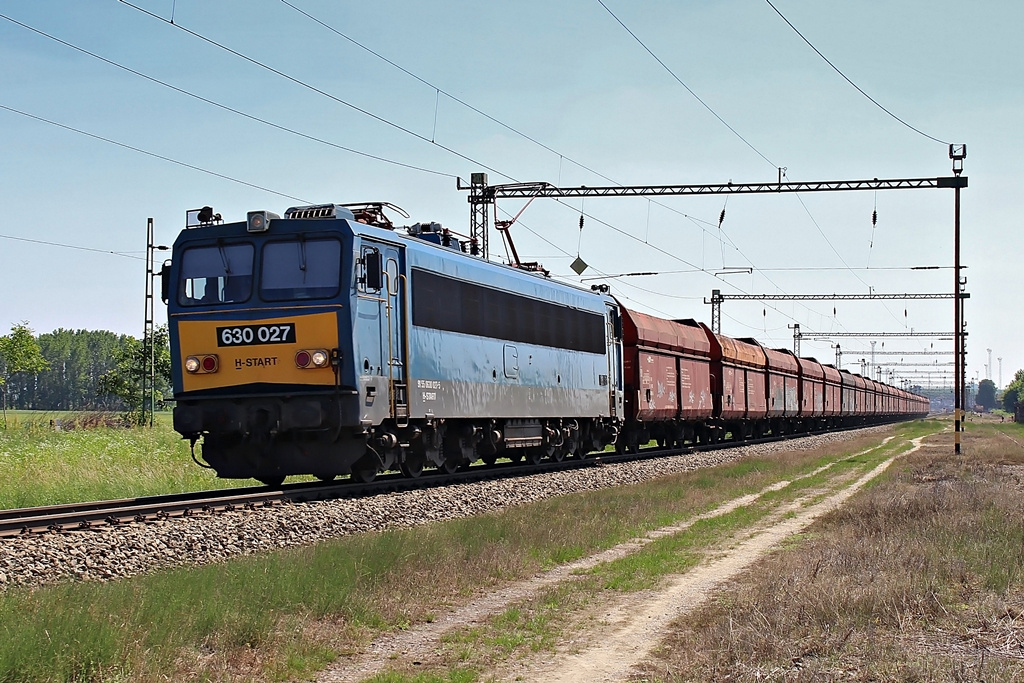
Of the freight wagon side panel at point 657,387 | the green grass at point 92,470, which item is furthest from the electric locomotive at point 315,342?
the freight wagon side panel at point 657,387

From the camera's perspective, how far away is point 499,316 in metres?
21.5

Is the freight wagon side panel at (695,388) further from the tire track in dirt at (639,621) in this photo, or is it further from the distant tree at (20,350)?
the distant tree at (20,350)

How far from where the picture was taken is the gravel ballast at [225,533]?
10.5 m

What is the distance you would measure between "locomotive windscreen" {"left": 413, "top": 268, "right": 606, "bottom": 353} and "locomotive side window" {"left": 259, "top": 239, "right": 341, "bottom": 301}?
2084 millimetres

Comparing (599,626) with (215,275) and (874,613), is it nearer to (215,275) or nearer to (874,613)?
(874,613)

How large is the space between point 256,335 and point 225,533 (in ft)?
15.1

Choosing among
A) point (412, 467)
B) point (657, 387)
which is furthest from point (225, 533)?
point (657, 387)

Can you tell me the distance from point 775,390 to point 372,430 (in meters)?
33.9

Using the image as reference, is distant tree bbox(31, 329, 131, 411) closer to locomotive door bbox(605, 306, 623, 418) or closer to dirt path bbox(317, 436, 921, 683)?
locomotive door bbox(605, 306, 623, 418)

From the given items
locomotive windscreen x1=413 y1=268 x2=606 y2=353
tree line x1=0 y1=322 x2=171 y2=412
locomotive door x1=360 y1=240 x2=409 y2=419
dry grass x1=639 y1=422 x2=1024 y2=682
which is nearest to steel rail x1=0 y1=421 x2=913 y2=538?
locomotive door x1=360 y1=240 x2=409 y2=419

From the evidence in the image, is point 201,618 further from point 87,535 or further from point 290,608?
point 87,535

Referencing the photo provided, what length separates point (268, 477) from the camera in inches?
690

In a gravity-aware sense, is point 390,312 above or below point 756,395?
above

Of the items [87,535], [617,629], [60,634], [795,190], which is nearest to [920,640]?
[617,629]
